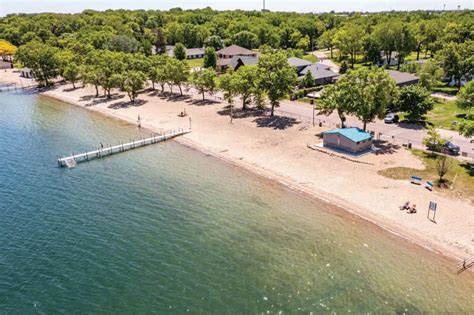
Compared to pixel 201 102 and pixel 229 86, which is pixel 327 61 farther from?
pixel 229 86

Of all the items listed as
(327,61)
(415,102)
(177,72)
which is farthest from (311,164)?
(327,61)

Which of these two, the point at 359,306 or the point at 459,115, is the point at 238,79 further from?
the point at 359,306

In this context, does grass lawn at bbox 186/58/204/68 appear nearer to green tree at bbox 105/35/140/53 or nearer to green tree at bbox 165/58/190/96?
green tree at bbox 105/35/140/53

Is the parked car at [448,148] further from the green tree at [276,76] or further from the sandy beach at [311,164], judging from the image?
the green tree at [276,76]

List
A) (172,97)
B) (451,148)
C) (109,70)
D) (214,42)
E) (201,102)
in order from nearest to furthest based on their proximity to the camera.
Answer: (451,148), (201,102), (172,97), (109,70), (214,42)

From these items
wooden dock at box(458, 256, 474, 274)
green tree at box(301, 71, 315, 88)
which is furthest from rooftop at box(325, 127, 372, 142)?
green tree at box(301, 71, 315, 88)

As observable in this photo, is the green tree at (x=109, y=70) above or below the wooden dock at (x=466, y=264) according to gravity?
above

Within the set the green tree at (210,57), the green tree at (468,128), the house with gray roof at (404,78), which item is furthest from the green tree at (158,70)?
the green tree at (468,128)
